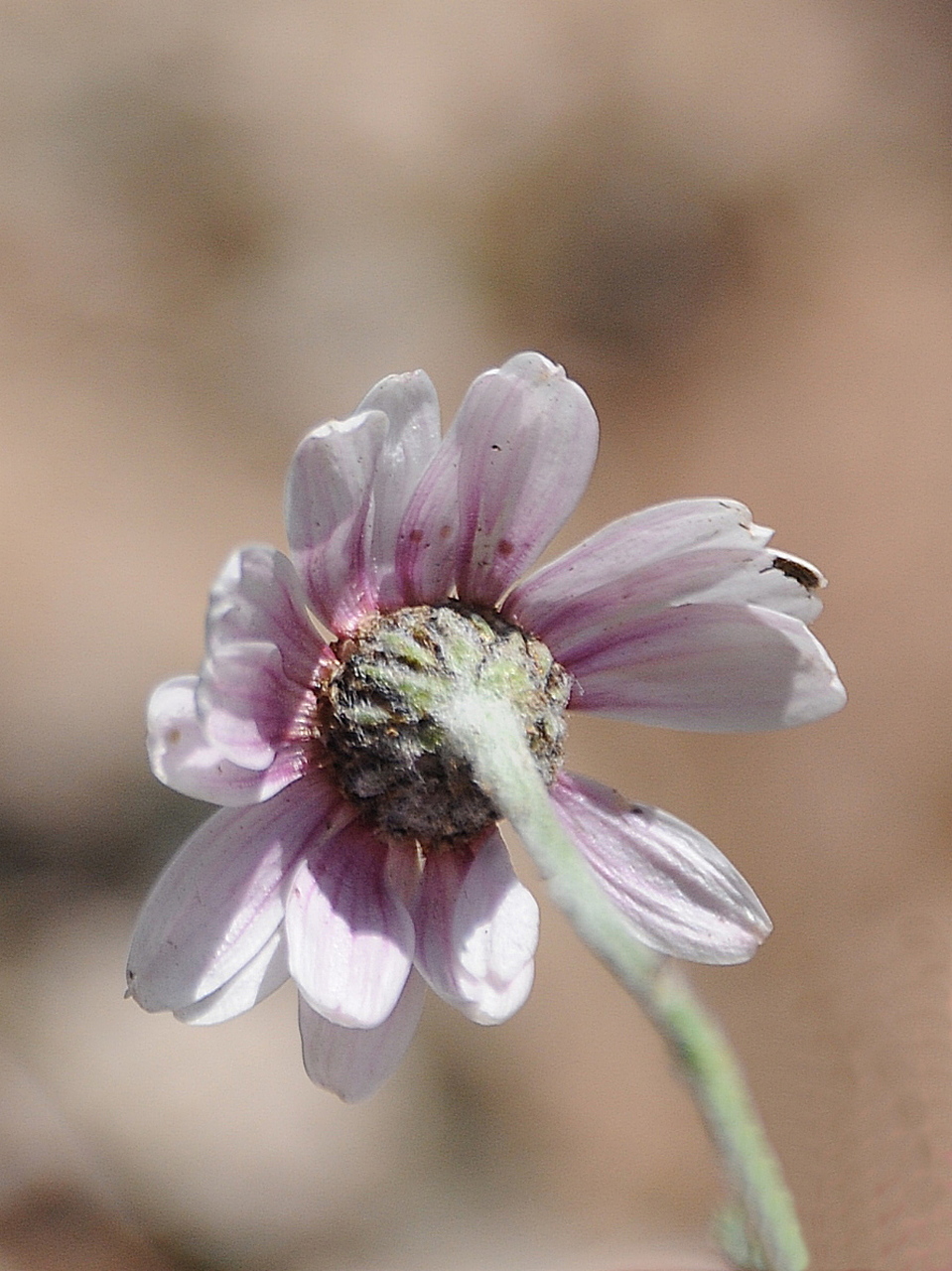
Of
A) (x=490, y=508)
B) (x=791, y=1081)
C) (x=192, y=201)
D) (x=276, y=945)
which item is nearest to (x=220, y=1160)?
(x=791, y=1081)

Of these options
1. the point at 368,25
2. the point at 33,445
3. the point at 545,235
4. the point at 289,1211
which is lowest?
the point at 289,1211

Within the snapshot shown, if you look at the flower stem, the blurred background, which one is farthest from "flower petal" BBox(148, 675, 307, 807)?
the blurred background

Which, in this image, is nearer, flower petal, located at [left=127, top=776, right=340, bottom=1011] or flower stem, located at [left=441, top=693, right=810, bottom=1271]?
flower stem, located at [left=441, top=693, right=810, bottom=1271]

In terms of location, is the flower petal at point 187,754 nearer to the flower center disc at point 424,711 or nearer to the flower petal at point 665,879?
the flower center disc at point 424,711

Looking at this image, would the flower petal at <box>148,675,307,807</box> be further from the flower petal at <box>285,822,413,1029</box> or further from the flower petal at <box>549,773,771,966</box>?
the flower petal at <box>549,773,771,966</box>

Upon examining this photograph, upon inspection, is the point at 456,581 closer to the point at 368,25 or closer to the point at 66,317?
the point at 66,317

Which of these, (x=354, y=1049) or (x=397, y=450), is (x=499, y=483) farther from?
(x=354, y=1049)
